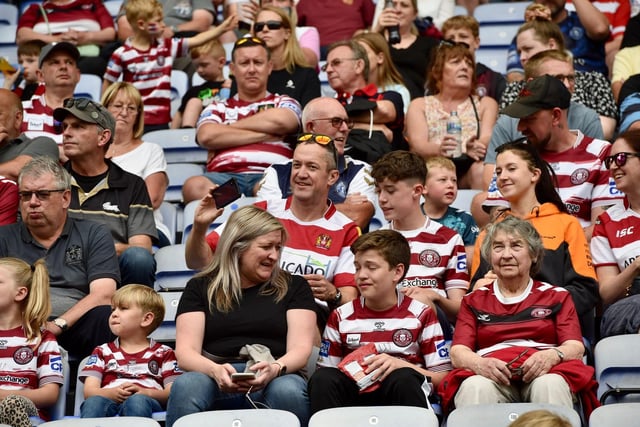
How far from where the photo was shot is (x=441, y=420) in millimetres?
4582

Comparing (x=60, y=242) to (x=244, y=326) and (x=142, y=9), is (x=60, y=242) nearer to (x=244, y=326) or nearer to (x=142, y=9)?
(x=244, y=326)

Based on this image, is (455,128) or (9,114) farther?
(455,128)

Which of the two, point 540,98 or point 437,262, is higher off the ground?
point 540,98

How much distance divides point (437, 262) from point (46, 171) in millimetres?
1688

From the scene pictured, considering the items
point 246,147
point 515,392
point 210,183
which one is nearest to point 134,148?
point 210,183

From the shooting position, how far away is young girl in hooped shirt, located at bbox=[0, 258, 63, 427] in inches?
184

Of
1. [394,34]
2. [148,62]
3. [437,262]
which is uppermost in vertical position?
[394,34]

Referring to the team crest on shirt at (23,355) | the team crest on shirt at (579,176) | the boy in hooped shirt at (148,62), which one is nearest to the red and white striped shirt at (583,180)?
the team crest on shirt at (579,176)

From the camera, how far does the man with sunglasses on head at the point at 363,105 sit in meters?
6.62

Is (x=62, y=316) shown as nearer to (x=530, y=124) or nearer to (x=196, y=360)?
(x=196, y=360)

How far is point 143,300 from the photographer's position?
4.84 metres

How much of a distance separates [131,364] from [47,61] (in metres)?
2.77

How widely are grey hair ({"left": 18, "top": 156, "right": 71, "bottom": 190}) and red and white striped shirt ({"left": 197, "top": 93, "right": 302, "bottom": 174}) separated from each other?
1.38 metres

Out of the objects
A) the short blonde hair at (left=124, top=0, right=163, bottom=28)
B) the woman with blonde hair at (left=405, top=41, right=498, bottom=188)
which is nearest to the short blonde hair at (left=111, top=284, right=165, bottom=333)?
the woman with blonde hair at (left=405, top=41, right=498, bottom=188)
